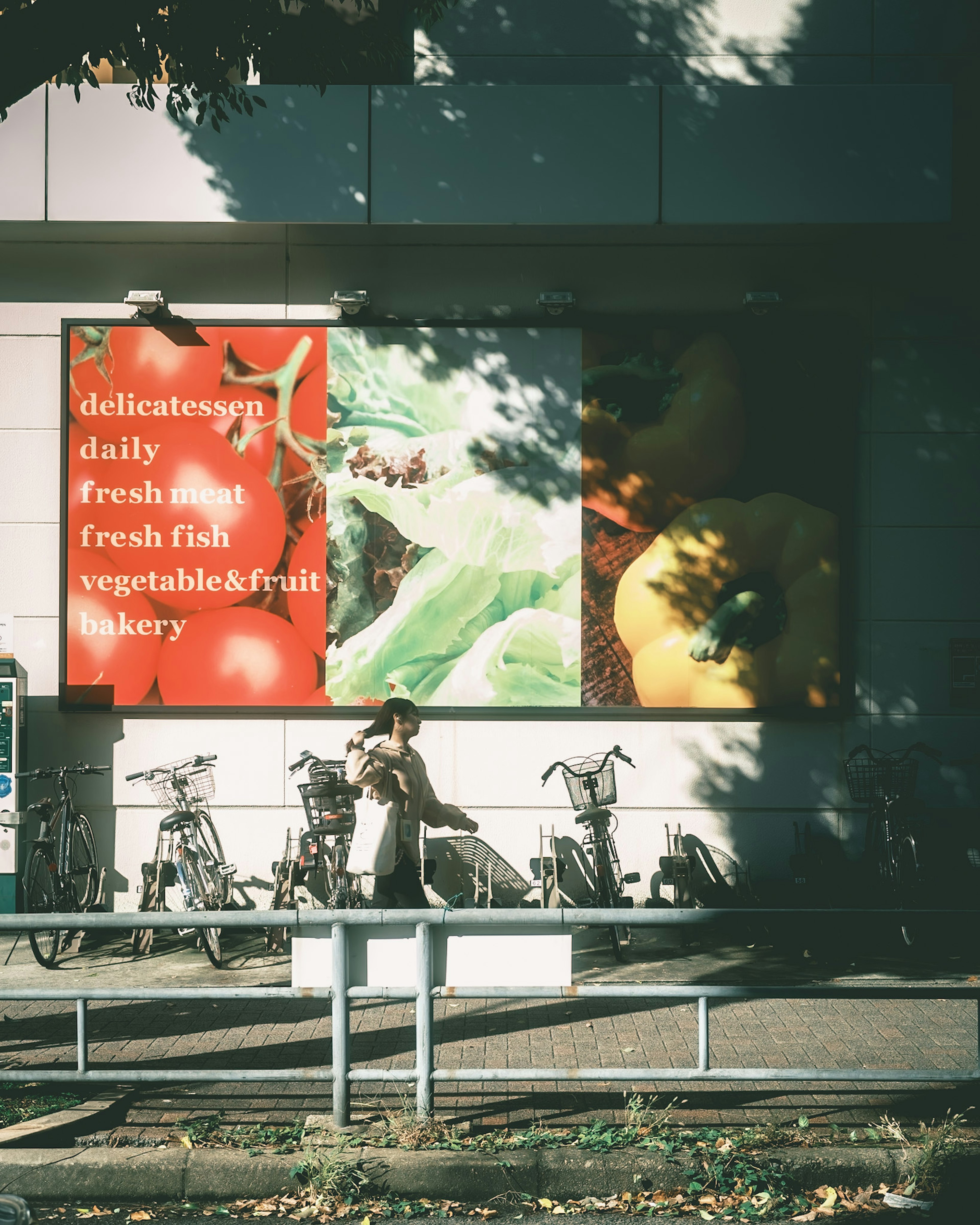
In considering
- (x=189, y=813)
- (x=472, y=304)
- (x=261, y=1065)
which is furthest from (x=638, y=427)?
(x=261, y=1065)

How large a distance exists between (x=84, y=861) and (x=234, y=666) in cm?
205

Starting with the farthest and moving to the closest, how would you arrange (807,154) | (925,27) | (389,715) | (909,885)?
1. (925,27)
2. (807,154)
3. (909,885)
4. (389,715)

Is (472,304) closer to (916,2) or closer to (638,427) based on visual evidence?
(638,427)

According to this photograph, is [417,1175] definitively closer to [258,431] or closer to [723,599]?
[723,599]

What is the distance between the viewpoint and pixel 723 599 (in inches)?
365

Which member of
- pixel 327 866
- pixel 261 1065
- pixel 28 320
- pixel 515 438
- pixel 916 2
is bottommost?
pixel 261 1065

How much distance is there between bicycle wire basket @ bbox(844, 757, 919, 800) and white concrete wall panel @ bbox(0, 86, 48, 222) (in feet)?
26.6

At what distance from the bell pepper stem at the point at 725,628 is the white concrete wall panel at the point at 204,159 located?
463 cm

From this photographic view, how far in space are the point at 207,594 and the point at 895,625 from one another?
6.06 meters

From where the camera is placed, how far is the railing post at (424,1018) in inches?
186

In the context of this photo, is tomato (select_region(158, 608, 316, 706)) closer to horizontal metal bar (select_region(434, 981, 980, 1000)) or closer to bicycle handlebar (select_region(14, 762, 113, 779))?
bicycle handlebar (select_region(14, 762, 113, 779))

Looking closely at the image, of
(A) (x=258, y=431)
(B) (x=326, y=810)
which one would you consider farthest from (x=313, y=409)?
(B) (x=326, y=810)

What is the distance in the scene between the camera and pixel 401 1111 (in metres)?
4.99

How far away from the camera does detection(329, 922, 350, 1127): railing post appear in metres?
4.76
